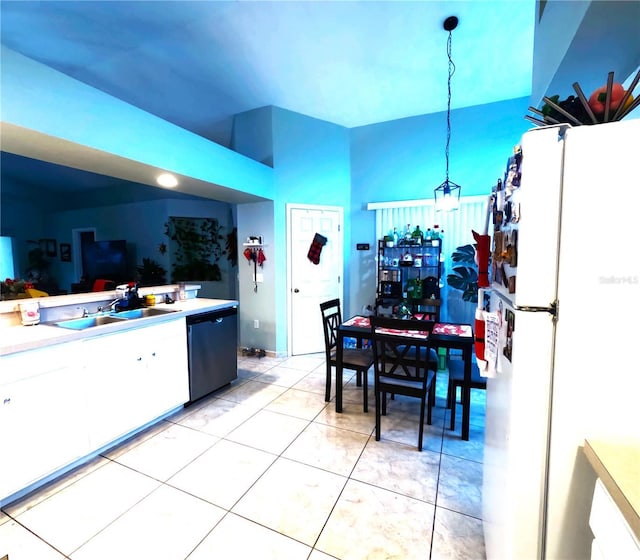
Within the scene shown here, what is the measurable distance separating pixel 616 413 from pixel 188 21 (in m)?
3.51

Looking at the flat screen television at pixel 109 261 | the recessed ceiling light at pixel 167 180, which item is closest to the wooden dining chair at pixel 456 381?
the recessed ceiling light at pixel 167 180

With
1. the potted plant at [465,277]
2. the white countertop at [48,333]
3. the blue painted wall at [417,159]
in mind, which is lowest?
the white countertop at [48,333]

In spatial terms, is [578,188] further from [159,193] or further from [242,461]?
[159,193]

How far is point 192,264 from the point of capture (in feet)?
20.1

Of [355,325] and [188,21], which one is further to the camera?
[355,325]

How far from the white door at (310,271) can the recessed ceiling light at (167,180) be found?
1481mm

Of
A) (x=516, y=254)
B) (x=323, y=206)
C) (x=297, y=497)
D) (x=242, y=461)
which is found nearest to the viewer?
(x=516, y=254)

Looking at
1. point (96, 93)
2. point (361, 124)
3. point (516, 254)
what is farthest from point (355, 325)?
point (361, 124)

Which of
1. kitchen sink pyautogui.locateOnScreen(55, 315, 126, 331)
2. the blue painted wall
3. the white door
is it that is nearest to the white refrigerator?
kitchen sink pyautogui.locateOnScreen(55, 315, 126, 331)

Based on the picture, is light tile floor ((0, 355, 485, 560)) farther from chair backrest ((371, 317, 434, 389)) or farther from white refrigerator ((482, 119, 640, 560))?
white refrigerator ((482, 119, 640, 560))

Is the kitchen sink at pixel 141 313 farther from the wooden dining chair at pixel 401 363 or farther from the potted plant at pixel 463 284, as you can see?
the potted plant at pixel 463 284

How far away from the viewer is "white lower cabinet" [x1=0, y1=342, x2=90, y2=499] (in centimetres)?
158

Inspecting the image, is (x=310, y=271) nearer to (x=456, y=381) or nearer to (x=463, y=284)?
(x=463, y=284)

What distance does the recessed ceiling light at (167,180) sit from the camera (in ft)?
9.12
